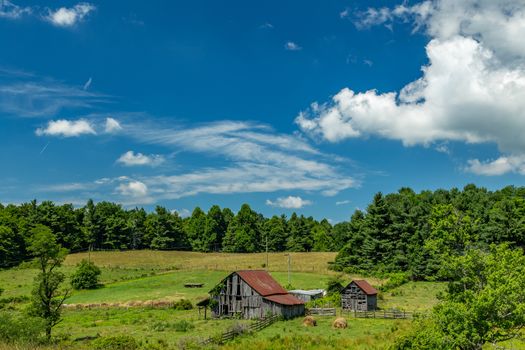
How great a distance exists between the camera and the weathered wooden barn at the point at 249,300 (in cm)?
5375

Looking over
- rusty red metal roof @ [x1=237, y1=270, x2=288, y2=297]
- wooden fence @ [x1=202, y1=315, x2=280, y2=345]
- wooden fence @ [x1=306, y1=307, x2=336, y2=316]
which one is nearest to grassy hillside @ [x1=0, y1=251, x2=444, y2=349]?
wooden fence @ [x1=202, y1=315, x2=280, y2=345]

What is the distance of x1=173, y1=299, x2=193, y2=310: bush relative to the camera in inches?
2379

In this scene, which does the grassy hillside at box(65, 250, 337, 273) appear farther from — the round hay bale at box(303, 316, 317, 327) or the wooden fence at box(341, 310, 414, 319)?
the round hay bale at box(303, 316, 317, 327)

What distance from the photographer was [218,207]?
15100 centimetres

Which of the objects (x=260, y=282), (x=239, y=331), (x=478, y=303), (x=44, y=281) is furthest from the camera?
(x=260, y=282)

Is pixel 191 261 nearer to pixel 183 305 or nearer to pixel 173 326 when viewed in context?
pixel 183 305

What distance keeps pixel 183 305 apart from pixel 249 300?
1075 centimetres

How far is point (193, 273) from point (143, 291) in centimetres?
1867

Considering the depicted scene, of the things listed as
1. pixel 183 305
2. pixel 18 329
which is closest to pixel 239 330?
pixel 183 305

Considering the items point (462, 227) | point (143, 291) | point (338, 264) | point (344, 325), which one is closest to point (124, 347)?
point (344, 325)

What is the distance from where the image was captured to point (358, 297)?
57.9 m

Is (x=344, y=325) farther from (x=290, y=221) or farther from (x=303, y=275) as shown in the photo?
(x=290, y=221)

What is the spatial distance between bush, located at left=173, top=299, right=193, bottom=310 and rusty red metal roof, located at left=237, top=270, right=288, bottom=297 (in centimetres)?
975

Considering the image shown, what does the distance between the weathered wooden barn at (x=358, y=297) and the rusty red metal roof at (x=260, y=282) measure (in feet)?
28.6
